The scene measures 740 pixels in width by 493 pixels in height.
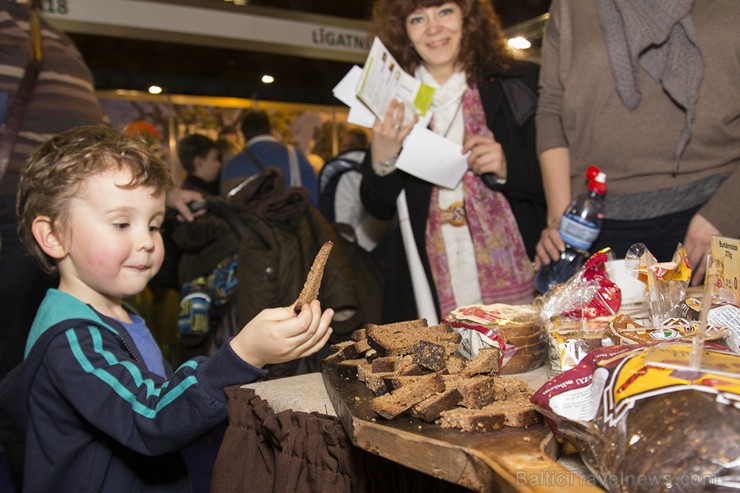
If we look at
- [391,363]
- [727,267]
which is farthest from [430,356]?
[727,267]

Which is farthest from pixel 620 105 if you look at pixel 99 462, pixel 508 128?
pixel 99 462

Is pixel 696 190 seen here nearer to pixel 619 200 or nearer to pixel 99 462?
pixel 619 200

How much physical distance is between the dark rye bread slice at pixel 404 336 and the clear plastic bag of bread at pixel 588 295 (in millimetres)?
227

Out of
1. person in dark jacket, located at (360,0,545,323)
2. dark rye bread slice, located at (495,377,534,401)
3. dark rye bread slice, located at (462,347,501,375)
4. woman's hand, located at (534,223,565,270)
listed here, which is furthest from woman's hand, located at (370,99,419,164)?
dark rye bread slice, located at (495,377,534,401)

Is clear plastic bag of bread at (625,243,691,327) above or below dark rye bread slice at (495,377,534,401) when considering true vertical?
above

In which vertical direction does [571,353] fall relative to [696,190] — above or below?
below

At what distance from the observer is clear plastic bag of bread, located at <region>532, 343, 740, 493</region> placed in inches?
26.5

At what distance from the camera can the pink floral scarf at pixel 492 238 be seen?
250cm

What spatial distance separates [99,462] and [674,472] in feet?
3.99

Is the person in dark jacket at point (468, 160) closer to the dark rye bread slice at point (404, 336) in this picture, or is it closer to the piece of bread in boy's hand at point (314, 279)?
the dark rye bread slice at point (404, 336)

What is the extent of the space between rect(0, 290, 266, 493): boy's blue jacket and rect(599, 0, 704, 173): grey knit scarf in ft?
4.48

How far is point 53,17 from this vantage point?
15.2 feet

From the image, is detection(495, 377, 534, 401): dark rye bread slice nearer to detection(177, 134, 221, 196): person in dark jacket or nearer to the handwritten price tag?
the handwritten price tag

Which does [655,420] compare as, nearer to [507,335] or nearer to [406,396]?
[406,396]
